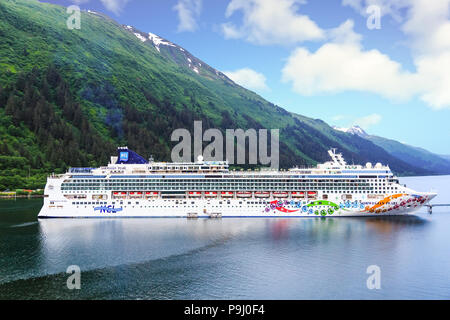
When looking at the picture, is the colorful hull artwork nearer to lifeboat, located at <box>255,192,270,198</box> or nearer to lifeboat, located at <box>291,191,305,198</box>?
lifeboat, located at <box>291,191,305,198</box>

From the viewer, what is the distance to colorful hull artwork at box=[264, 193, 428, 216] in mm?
60938

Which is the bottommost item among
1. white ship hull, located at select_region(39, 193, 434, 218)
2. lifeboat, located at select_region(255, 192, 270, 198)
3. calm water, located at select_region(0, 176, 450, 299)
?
calm water, located at select_region(0, 176, 450, 299)

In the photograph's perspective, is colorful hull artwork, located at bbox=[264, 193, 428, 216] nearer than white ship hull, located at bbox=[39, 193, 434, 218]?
Yes

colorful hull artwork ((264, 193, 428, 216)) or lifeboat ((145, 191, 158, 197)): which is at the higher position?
lifeboat ((145, 191, 158, 197))

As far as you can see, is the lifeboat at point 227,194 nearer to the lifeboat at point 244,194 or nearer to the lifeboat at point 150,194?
the lifeboat at point 244,194

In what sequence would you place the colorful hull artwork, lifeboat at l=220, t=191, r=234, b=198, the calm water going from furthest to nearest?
lifeboat at l=220, t=191, r=234, b=198 → the colorful hull artwork → the calm water

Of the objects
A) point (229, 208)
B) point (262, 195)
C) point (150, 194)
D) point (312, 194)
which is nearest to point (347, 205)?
point (312, 194)

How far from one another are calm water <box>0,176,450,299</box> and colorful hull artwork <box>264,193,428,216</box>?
3.43m

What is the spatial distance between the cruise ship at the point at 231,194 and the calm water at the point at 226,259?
4147 millimetres

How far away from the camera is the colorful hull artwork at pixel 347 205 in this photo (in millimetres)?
60938

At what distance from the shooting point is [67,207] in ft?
208

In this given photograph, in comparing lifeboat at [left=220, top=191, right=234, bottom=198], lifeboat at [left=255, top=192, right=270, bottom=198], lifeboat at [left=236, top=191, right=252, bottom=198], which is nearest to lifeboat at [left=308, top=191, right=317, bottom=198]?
lifeboat at [left=255, top=192, right=270, bottom=198]

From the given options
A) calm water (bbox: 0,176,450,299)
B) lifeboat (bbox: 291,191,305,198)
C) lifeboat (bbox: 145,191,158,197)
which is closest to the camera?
calm water (bbox: 0,176,450,299)
